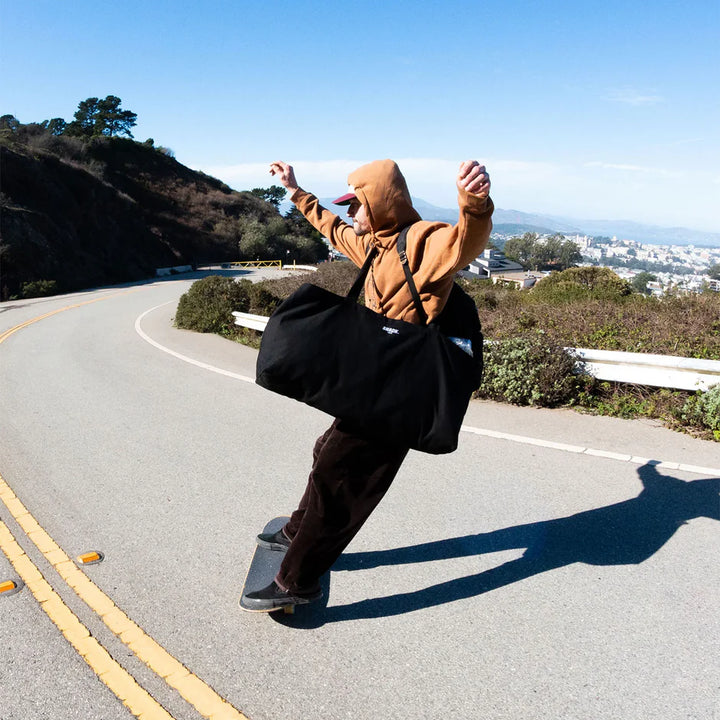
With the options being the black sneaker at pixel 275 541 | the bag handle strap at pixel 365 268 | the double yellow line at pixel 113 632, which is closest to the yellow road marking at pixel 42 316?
the double yellow line at pixel 113 632

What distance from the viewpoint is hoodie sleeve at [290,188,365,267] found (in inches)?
140

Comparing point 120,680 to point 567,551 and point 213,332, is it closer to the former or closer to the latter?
point 567,551

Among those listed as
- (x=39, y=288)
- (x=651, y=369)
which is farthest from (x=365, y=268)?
(x=39, y=288)

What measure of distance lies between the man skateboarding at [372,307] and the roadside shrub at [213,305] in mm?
11064

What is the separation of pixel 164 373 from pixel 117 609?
266 inches

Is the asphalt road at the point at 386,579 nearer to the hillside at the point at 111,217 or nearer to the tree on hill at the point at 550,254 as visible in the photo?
the hillside at the point at 111,217

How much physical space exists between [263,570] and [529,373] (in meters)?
4.75

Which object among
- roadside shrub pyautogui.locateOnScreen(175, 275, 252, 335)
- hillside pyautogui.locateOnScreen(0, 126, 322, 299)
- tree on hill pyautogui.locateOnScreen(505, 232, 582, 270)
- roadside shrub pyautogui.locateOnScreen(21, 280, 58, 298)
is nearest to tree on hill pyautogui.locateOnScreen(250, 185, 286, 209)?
hillside pyautogui.locateOnScreen(0, 126, 322, 299)

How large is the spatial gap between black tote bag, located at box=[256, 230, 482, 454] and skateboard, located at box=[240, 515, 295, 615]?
1.29 meters

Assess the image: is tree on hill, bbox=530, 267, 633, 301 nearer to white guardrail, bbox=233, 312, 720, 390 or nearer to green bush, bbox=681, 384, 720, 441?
white guardrail, bbox=233, 312, 720, 390

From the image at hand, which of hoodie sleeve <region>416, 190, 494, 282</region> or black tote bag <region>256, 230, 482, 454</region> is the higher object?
hoodie sleeve <region>416, 190, 494, 282</region>

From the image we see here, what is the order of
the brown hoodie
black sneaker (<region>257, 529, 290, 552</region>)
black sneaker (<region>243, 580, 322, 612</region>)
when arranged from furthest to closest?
black sneaker (<region>257, 529, 290, 552</region>)
black sneaker (<region>243, 580, 322, 612</region>)
the brown hoodie

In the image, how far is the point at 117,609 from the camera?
3477 millimetres

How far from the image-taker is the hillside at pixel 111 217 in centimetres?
3399
